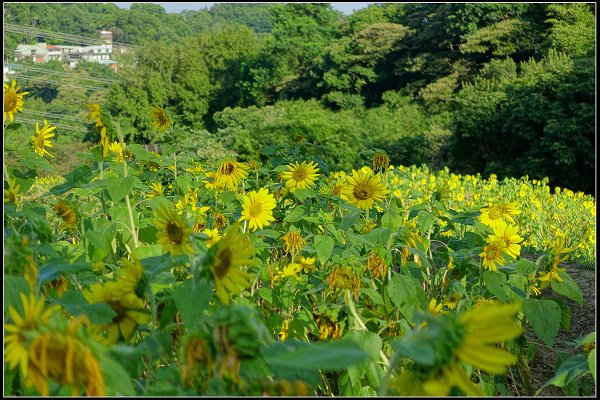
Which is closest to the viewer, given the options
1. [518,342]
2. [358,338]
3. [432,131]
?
[358,338]

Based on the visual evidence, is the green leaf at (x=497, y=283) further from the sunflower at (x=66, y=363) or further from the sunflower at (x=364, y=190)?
the sunflower at (x=66, y=363)

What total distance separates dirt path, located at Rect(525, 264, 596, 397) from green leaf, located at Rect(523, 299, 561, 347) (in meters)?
0.08

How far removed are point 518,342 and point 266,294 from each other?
0.61 meters

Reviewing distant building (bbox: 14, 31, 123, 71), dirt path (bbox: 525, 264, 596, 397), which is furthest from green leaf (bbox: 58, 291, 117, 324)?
distant building (bbox: 14, 31, 123, 71)

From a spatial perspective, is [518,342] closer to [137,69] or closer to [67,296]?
[67,296]

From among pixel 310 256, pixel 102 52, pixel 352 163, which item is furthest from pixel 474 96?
pixel 102 52

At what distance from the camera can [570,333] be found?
249cm

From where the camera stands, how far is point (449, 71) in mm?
19031

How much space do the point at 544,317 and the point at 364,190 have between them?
665 mm

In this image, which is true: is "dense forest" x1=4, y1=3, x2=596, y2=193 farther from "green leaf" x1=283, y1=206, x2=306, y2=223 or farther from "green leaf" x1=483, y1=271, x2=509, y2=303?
"green leaf" x1=483, y1=271, x2=509, y2=303

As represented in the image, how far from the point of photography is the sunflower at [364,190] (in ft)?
6.53

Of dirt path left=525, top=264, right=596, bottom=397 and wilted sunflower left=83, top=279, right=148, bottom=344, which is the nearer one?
wilted sunflower left=83, top=279, right=148, bottom=344

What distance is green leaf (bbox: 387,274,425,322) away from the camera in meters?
1.51

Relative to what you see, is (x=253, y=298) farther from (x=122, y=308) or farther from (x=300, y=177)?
(x=300, y=177)
